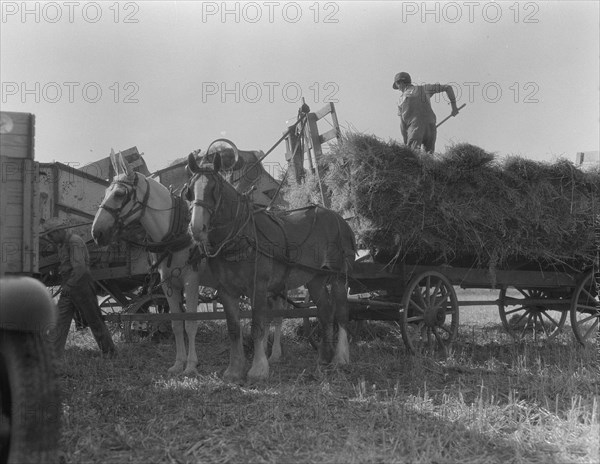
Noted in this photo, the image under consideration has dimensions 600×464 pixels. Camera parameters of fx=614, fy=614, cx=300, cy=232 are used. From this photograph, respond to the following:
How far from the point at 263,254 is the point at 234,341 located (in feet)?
2.94

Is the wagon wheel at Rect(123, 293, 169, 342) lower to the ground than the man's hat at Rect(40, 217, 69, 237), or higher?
lower

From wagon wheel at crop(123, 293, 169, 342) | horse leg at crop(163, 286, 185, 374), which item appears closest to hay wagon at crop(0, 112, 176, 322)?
wagon wheel at crop(123, 293, 169, 342)

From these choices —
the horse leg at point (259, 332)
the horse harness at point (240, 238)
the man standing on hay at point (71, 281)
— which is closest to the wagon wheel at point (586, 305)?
the horse harness at point (240, 238)

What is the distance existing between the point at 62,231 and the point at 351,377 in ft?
11.8

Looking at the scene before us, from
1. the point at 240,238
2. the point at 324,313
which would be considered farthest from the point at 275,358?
the point at 240,238

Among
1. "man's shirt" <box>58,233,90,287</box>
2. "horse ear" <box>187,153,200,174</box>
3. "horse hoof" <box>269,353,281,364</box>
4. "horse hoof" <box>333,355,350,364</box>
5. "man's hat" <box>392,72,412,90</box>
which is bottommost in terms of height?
"horse hoof" <box>269,353,281,364</box>

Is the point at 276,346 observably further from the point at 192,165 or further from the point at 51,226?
the point at 51,226

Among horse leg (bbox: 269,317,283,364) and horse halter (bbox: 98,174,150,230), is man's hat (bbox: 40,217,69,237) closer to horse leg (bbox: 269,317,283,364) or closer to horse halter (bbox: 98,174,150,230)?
horse halter (bbox: 98,174,150,230)

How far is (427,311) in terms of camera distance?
7.23 metres

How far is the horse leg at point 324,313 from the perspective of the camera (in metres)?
6.81

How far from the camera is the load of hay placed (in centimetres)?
662

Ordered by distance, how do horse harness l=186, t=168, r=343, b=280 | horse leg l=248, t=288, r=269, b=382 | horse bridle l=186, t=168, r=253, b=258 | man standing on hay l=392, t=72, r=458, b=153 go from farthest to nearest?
man standing on hay l=392, t=72, r=458, b=153 < horse leg l=248, t=288, r=269, b=382 < horse harness l=186, t=168, r=343, b=280 < horse bridle l=186, t=168, r=253, b=258

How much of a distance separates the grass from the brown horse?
43 cm

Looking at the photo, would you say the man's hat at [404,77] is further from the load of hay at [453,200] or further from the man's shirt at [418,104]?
the load of hay at [453,200]
